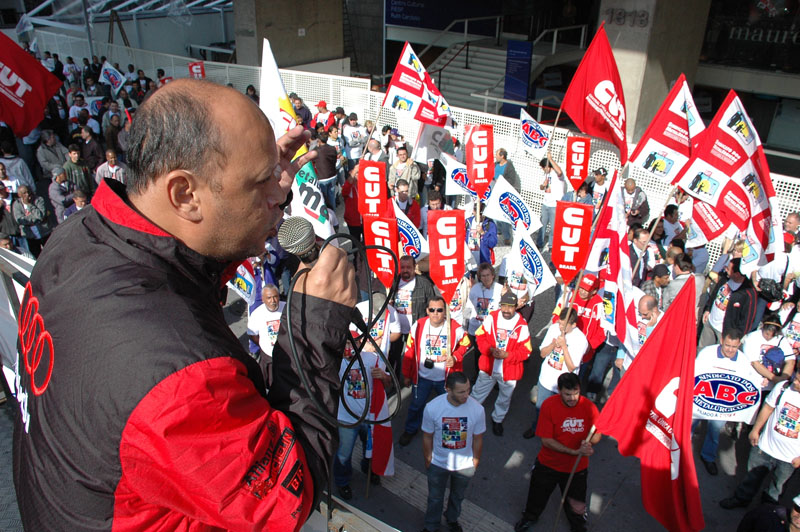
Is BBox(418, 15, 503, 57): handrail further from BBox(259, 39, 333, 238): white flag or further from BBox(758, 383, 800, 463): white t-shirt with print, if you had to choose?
BBox(758, 383, 800, 463): white t-shirt with print

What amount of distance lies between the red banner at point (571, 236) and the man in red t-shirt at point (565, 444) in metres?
1.75

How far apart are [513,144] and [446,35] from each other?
36.4 ft

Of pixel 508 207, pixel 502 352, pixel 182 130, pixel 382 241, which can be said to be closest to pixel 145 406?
pixel 182 130

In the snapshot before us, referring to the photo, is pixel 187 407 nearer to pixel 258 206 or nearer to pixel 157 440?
pixel 157 440

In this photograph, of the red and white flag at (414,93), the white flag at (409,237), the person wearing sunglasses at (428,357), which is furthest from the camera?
the red and white flag at (414,93)

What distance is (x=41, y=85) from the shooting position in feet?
24.8

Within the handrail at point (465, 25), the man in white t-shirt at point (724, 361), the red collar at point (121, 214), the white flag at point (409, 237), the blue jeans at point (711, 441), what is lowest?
the blue jeans at point (711, 441)

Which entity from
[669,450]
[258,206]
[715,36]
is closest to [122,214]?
[258,206]

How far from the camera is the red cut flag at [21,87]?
23.9 feet

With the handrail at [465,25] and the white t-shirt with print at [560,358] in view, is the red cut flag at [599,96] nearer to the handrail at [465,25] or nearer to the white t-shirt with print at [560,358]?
the white t-shirt with print at [560,358]

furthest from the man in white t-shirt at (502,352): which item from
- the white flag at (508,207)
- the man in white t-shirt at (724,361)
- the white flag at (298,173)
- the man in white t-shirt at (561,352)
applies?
the white flag at (298,173)

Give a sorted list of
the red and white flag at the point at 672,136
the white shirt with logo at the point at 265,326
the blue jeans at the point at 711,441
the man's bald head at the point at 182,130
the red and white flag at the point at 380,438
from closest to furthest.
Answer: the man's bald head at the point at 182,130 → the red and white flag at the point at 380,438 → the blue jeans at the point at 711,441 → the white shirt with logo at the point at 265,326 → the red and white flag at the point at 672,136

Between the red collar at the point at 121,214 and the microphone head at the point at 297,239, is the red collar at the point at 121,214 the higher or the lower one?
the higher one

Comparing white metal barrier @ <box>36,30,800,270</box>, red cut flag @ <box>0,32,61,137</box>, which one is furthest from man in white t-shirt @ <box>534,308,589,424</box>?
red cut flag @ <box>0,32,61,137</box>
